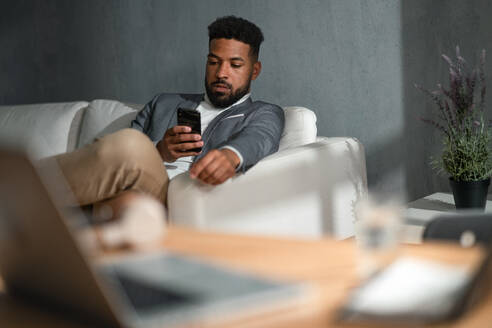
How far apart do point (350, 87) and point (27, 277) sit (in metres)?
2.71

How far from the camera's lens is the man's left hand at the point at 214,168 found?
85.9 inches

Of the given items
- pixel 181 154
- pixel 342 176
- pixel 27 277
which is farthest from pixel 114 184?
pixel 27 277

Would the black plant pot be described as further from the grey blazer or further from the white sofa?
the grey blazer

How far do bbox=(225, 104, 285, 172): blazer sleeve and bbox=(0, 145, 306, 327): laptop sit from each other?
67.1 inches

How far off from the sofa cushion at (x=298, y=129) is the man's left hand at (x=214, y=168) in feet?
1.83

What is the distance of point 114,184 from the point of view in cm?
218

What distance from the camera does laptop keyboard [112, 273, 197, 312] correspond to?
52 cm

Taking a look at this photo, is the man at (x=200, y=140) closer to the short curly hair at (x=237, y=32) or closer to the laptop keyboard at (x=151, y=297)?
the short curly hair at (x=237, y=32)

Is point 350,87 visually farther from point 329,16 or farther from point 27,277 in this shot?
point 27,277

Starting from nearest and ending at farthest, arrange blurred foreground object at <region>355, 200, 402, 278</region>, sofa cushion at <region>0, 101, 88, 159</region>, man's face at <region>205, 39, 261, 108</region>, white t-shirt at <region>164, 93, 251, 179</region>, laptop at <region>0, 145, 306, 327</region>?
laptop at <region>0, 145, 306, 327</region>, blurred foreground object at <region>355, 200, 402, 278</region>, white t-shirt at <region>164, 93, 251, 179</region>, man's face at <region>205, 39, 261, 108</region>, sofa cushion at <region>0, 101, 88, 159</region>

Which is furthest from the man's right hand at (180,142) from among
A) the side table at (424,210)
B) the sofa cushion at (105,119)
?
the side table at (424,210)

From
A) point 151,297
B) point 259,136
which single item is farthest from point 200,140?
point 151,297

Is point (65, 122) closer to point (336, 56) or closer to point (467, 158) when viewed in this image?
point (336, 56)

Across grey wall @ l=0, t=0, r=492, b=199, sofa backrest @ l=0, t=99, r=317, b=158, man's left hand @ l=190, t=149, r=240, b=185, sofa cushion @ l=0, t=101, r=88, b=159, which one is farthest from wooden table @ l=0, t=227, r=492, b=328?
sofa cushion @ l=0, t=101, r=88, b=159
